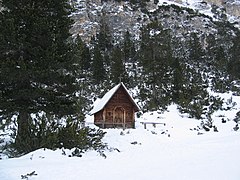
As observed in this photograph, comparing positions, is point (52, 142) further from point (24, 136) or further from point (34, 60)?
point (34, 60)

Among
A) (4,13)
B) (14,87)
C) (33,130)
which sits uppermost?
(4,13)

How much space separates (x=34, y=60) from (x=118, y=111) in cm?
1548

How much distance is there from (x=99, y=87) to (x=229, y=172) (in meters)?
35.2

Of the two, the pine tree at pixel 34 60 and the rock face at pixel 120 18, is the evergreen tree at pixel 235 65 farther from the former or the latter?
the pine tree at pixel 34 60

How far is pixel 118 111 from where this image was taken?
2734 cm

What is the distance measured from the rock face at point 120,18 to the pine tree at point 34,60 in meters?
45.9

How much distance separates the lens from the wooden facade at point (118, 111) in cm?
2670

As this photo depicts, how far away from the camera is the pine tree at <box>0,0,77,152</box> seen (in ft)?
39.2

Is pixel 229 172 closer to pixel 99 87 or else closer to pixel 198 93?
pixel 198 93

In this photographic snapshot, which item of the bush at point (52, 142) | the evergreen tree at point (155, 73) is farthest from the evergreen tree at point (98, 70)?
the bush at point (52, 142)

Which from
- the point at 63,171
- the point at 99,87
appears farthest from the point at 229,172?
the point at 99,87

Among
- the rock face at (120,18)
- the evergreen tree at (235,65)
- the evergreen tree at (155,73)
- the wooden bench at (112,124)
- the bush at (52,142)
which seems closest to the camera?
the bush at (52,142)

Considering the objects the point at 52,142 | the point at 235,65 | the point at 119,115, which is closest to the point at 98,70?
the point at 119,115

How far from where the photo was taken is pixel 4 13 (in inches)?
503
